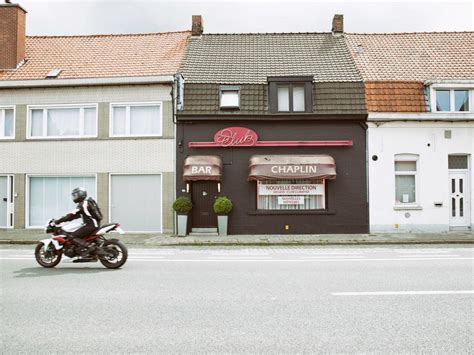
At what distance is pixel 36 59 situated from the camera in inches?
867

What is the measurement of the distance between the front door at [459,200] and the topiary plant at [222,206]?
9.18m

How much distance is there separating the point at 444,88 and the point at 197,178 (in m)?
10.7

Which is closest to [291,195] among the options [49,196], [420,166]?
[420,166]

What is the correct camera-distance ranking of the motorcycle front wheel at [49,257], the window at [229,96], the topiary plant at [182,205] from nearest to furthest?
the motorcycle front wheel at [49,257]
the topiary plant at [182,205]
the window at [229,96]

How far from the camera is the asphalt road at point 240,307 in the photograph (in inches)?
201

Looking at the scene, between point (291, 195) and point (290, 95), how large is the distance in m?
4.12

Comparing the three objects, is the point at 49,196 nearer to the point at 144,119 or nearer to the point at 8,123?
the point at 8,123

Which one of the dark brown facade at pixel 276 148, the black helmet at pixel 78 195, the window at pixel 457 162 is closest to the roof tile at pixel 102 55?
the dark brown facade at pixel 276 148

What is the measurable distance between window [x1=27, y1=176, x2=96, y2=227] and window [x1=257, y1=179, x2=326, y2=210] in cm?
770

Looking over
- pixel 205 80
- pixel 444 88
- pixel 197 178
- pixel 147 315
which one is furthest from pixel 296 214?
pixel 147 315

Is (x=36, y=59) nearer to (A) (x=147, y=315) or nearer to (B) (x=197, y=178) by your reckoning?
(B) (x=197, y=178)

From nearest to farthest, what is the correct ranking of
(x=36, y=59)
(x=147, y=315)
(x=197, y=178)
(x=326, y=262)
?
(x=147, y=315), (x=326, y=262), (x=197, y=178), (x=36, y=59)

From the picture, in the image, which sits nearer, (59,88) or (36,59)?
(59,88)

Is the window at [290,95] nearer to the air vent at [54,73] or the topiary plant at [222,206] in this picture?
the topiary plant at [222,206]
